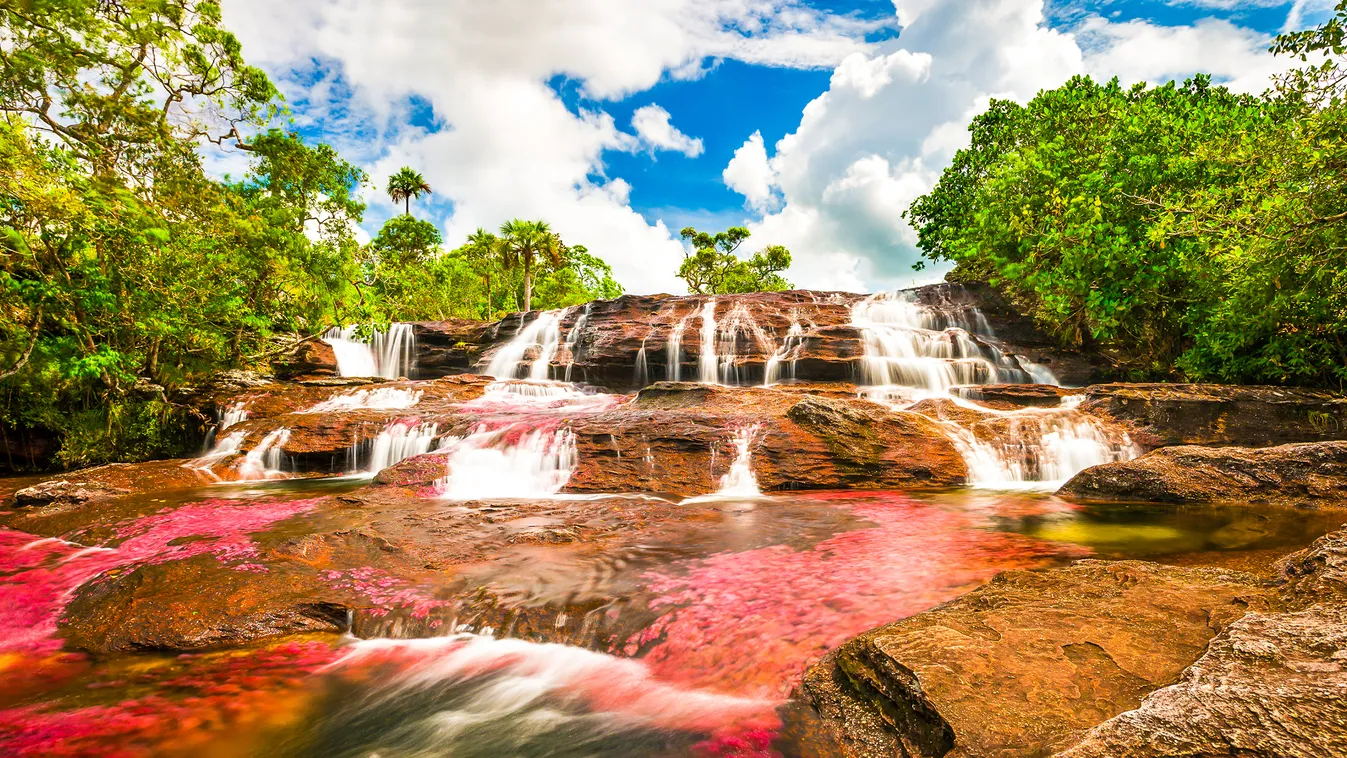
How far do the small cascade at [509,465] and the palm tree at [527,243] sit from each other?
2864cm

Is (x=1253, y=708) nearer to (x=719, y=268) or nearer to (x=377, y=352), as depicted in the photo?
(x=377, y=352)

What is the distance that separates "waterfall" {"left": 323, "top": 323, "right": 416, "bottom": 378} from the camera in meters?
22.9

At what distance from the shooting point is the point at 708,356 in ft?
67.7

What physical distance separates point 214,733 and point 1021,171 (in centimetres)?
2001

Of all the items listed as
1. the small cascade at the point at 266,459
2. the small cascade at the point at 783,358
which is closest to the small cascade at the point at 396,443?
the small cascade at the point at 266,459

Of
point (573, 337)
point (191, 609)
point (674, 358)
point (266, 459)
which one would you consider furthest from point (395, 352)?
point (191, 609)

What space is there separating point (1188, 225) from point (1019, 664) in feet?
41.0

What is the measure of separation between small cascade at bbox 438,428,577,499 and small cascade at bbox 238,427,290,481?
414cm

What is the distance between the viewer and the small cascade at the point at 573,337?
855 inches

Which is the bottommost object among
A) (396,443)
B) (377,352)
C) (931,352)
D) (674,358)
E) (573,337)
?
(396,443)

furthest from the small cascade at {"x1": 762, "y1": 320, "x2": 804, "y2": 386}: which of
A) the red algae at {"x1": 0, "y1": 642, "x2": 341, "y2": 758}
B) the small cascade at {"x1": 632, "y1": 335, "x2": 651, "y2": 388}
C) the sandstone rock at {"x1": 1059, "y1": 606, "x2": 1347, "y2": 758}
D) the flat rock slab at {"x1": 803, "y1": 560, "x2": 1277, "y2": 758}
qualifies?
the sandstone rock at {"x1": 1059, "y1": 606, "x2": 1347, "y2": 758}

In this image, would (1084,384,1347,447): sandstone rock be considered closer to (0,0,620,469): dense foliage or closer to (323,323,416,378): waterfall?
(0,0,620,469): dense foliage

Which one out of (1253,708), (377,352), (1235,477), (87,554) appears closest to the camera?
(1253,708)

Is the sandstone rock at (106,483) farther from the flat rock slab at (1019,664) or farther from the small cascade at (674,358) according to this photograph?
the small cascade at (674,358)
